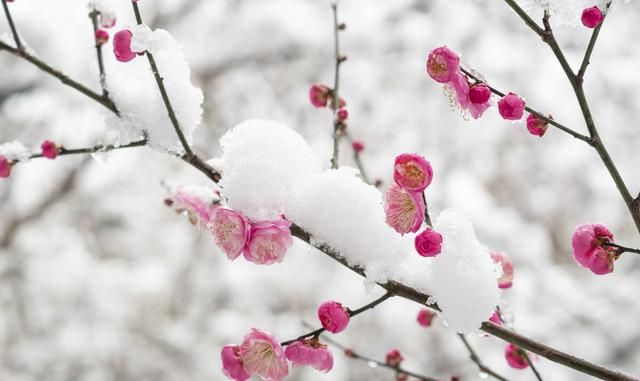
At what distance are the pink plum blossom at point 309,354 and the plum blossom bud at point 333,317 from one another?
0.14 ft

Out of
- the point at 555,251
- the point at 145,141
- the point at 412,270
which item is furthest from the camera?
the point at 555,251

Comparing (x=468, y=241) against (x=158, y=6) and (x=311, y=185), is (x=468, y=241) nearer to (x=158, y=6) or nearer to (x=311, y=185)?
(x=311, y=185)

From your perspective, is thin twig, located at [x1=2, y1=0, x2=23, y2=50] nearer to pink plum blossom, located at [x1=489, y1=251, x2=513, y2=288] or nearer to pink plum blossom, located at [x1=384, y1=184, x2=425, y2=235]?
pink plum blossom, located at [x1=384, y1=184, x2=425, y2=235]

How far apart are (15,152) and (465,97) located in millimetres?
953

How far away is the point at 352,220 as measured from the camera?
3.48 ft

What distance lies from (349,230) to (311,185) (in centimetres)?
12

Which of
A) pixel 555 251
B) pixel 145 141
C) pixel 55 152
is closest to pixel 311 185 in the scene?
pixel 145 141

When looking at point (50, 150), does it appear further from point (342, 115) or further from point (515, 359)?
point (515, 359)

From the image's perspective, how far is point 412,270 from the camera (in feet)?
3.42

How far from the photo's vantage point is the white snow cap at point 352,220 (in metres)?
0.99

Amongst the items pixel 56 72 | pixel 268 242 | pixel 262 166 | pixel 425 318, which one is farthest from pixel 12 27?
pixel 425 318

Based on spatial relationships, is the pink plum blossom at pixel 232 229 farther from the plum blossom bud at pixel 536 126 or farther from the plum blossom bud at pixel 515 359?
the plum blossom bud at pixel 515 359

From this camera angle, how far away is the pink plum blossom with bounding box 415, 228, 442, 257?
3.22ft

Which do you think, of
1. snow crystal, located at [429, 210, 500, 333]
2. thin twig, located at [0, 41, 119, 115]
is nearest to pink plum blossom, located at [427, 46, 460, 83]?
snow crystal, located at [429, 210, 500, 333]
